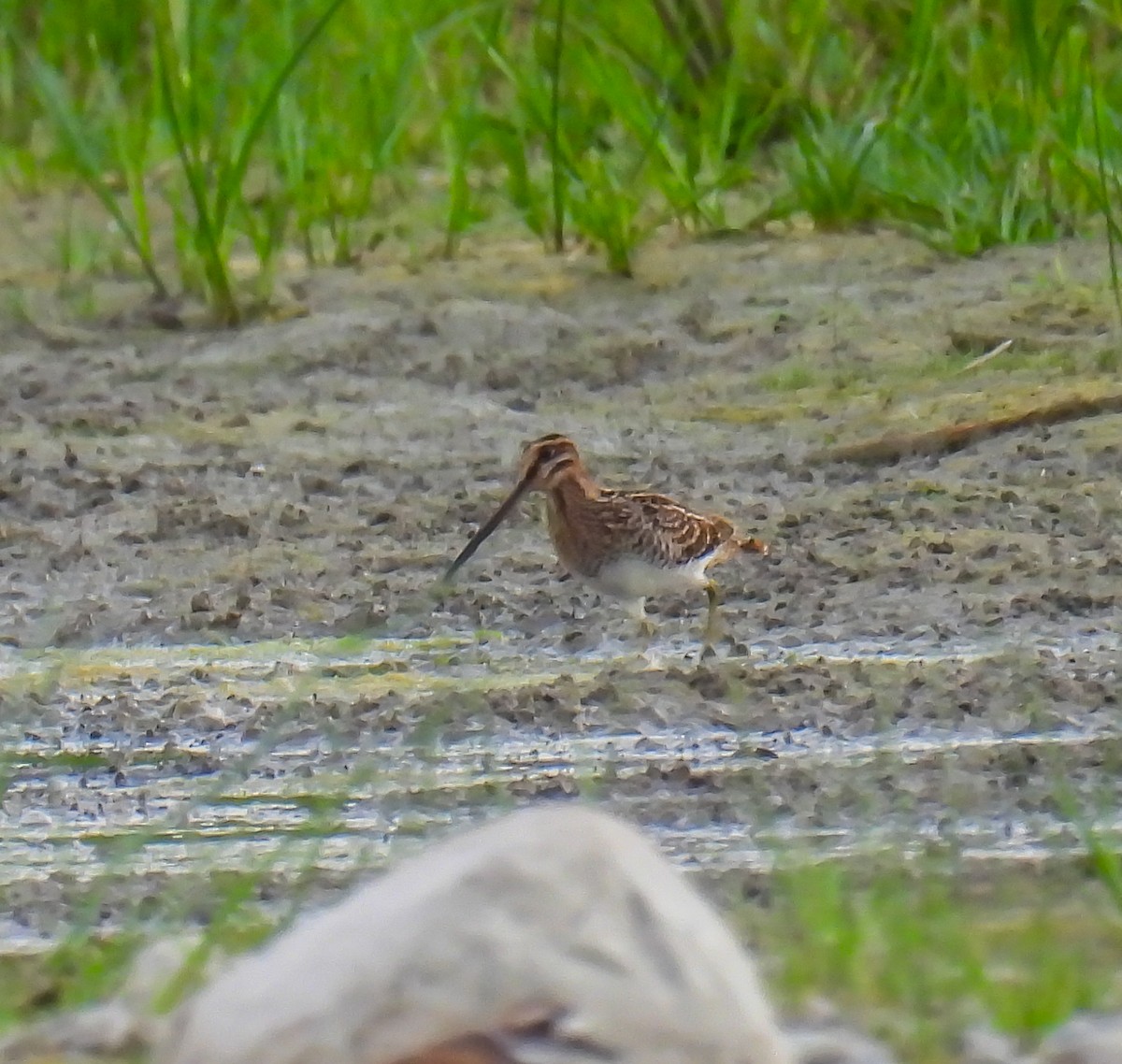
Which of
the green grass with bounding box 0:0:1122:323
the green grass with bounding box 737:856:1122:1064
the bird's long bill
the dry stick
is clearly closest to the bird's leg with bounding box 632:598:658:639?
the bird's long bill

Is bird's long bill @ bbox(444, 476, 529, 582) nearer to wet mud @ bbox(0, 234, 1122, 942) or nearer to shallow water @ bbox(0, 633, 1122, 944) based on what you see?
wet mud @ bbox(0, 234, 1122, 942)

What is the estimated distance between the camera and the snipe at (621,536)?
15.0 ft

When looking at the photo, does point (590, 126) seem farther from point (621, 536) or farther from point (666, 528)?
point (621, 536)

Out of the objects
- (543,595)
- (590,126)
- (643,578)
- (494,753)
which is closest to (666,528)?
(643,578)

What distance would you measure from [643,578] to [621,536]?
4.4 inches

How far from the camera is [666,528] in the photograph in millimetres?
4703

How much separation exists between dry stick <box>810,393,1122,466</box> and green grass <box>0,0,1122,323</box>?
808mm

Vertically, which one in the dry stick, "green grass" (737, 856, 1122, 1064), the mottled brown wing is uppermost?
"green grass" (737, 856, 1122, 1064)

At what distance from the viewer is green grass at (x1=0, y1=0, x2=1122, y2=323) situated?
6586 mm

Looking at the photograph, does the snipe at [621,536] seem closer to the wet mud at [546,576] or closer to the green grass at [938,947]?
the wet mud at [546,576]

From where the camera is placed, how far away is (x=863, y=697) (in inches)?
161

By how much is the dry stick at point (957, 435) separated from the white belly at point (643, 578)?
0.90m

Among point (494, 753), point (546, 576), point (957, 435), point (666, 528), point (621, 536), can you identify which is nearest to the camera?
point (494, 753)

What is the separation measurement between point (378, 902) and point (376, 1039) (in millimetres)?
185
